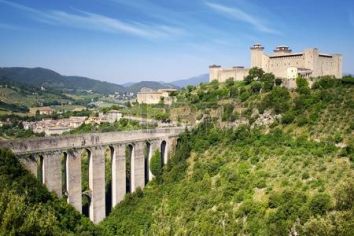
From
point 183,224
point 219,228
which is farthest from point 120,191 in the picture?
point 219,228

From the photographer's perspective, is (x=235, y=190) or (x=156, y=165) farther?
(x=156, y=165)

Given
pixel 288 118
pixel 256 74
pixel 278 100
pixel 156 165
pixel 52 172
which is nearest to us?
pixel 52 172

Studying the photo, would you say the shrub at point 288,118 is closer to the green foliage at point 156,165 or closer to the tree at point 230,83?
the green foliage at point 156,165

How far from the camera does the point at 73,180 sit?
1248 inches

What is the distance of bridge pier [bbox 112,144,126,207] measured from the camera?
36188 mm

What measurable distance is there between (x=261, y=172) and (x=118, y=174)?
11.9 meters

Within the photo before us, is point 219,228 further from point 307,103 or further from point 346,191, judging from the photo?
point 307,103

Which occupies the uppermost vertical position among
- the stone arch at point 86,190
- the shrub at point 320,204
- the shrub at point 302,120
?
the shrub at point 302,120

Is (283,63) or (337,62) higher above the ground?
(337,62)

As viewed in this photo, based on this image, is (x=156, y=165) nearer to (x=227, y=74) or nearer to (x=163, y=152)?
(x=163, y=152)

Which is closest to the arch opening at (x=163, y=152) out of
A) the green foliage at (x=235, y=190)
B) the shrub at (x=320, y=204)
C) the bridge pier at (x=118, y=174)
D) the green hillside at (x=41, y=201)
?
the green foliage at (x=235, y=190)

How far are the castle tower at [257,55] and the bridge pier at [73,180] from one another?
38150mm

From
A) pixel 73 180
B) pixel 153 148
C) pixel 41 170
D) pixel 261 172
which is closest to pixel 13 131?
pixel 153 148

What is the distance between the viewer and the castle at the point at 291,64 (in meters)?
57.4
